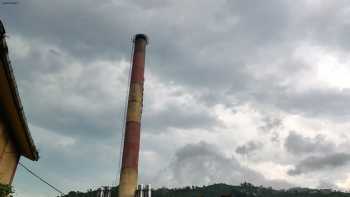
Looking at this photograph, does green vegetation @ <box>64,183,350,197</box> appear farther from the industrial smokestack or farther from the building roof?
the building roof

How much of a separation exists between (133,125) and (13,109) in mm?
18216

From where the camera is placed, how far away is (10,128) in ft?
29.6

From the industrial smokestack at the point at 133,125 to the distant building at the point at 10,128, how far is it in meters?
14.9

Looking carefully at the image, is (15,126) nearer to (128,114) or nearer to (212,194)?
(128,114)

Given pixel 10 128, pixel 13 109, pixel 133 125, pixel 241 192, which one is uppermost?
pixel 241 192

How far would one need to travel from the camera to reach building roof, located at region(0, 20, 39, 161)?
7.02m

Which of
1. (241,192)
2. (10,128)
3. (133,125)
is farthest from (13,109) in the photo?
(241,192)

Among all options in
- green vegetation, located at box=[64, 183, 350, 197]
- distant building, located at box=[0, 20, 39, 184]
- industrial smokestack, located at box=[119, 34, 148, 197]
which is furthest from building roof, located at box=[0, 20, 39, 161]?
green vegetation, located at box=[64, 183, 350, 197]

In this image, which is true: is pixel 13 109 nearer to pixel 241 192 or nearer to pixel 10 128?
pixel 10 128

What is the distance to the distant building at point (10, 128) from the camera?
7.41 m

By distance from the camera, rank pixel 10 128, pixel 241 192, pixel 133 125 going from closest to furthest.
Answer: pixel 10 128 → pixel 133 125 → pixel 241 192

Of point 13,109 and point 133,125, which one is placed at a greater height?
point 133,125

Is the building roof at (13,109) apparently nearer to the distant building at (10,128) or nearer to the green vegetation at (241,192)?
the distant building at (10,128)

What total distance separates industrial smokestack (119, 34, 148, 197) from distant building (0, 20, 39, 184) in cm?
1493
